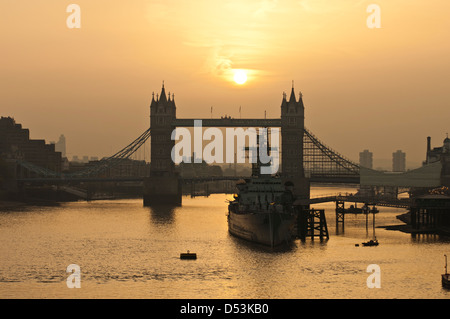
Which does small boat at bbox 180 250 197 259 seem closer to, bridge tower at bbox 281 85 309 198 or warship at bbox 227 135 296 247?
warship at bbox 227 135 296 247

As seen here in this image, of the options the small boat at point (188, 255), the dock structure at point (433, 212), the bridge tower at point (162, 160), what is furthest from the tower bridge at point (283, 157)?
the small boat at point (188, 255)

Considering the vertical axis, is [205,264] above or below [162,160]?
below

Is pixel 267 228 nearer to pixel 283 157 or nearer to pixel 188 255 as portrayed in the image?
pixel 188 255

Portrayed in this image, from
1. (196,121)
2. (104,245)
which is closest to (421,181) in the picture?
(196,121)

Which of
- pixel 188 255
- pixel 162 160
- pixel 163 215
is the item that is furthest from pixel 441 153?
pixel 188 255

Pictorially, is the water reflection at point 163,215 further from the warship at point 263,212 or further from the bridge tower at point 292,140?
the bridge tower at point 292,140

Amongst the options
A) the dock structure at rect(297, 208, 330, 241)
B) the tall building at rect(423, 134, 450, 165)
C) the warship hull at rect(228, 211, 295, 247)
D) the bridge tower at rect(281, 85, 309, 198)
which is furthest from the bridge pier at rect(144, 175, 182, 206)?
the warship hull at rect(228, 211, 295, 247)
